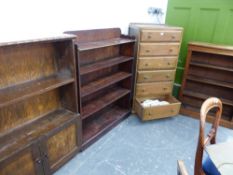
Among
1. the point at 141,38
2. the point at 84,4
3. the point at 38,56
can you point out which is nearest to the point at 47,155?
the point at 38,56

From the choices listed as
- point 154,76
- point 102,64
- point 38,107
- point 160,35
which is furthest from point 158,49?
point 38,107

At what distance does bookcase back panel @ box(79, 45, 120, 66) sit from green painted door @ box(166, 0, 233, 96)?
3.58 feet

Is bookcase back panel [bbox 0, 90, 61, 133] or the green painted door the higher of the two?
the green painted door

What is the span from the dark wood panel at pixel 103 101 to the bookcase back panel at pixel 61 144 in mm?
218

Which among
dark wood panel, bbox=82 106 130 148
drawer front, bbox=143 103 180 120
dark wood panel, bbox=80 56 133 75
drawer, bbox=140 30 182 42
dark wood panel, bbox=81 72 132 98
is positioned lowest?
dark wood panel, bbox=82 106 130 148

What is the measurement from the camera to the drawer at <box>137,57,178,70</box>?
2.41m

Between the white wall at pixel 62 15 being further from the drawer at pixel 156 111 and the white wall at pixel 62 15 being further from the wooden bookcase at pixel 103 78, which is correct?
the drawer at pixel 156 111

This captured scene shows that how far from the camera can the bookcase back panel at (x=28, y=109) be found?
1.48 meters

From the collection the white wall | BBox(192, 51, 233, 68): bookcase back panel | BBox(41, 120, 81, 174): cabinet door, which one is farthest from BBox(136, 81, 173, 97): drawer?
BBox(41, 120, 81, 174): cabinet door

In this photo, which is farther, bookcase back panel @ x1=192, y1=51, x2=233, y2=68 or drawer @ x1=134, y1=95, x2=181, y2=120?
bookcase back panel @ x1=192, y1=51, x2=233, y2=68

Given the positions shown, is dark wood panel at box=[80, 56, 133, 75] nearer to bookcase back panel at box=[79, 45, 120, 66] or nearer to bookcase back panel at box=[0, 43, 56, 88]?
bookcase back panel at box=[79, 45, 120, 66]

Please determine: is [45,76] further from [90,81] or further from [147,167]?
[147,167]

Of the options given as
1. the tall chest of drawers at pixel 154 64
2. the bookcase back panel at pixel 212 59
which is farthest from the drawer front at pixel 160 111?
the bookcase back panel at pixel 212 59

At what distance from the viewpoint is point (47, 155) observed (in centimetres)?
160
